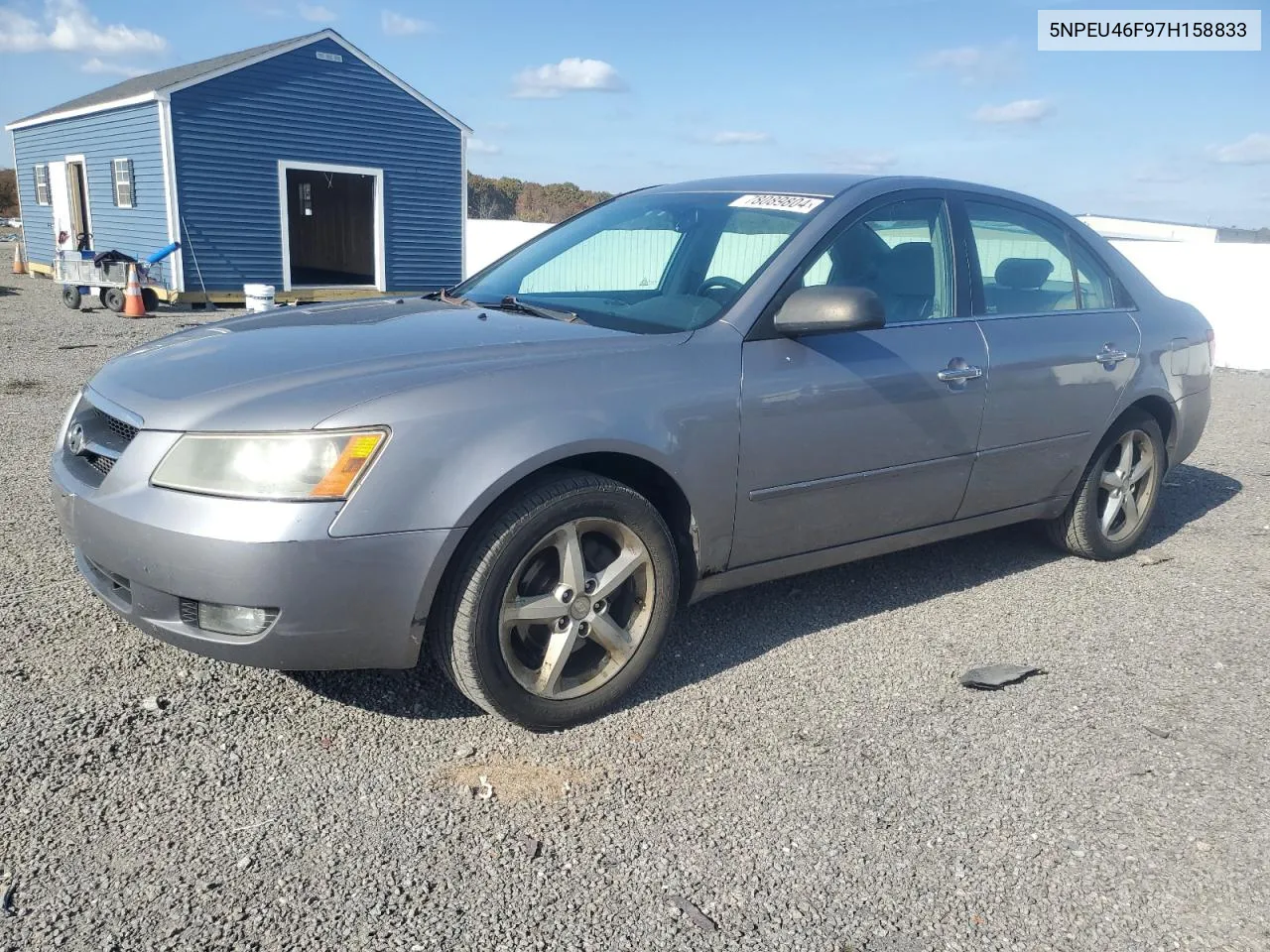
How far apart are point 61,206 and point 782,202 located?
2163 centimetres

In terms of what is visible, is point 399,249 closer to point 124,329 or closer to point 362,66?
point 362,66

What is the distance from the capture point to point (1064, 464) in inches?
176

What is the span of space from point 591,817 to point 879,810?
80 centimetres

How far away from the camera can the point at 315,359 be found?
291 cm

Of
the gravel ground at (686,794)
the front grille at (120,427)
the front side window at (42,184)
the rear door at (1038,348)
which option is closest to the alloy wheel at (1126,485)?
the rear door at (1038,348)

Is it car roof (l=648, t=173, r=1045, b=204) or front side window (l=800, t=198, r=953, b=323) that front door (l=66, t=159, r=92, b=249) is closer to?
car roof (l=648, t=173, r=1045, b=204)

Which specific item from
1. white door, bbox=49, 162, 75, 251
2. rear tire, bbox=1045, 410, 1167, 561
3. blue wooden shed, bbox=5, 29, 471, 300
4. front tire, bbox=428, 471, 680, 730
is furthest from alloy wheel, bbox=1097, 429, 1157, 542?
white door, bbox=49, 162, 75, 251

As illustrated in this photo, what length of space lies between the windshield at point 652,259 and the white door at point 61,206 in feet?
63.8

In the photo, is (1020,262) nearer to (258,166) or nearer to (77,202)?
(258,166)

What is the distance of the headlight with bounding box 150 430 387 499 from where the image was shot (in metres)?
2.56

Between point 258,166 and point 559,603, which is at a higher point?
point 258,166

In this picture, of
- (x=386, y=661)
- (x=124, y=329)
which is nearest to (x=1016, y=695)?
(x=386, y=661)

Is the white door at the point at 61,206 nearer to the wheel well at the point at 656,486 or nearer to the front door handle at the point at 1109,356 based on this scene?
the wheel well at the point at 656,486

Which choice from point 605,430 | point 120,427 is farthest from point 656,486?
point 120,427
